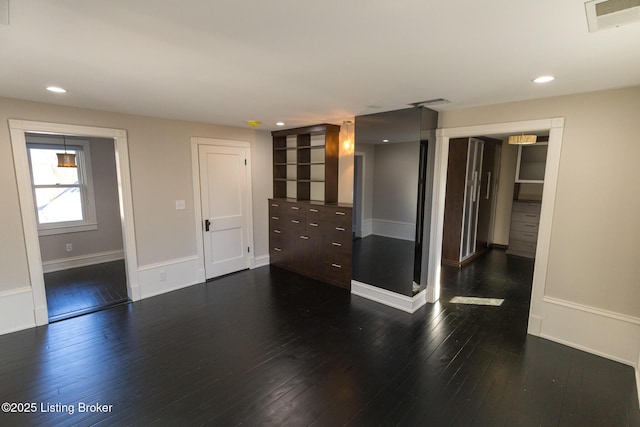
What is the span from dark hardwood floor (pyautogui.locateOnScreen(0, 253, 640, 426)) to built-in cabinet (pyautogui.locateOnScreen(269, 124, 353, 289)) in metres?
0.96

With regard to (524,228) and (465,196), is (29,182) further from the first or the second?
(524,228)

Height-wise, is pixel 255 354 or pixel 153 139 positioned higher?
pixel 153 139

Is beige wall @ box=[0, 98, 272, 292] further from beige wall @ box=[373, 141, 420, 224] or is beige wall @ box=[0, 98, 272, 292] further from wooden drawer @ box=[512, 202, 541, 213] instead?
wooden drawer @ box=[512, 202, 541, 213]

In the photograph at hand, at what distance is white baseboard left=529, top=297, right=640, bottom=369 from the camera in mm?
2580

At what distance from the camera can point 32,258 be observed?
3166mm

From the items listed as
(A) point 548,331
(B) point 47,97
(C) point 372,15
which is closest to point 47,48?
(B) point 47,97

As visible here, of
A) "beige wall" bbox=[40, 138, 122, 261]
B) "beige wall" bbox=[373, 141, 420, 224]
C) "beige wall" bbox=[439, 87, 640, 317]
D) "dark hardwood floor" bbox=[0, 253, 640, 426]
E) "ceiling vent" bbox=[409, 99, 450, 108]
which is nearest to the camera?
"dark hardwood floor" bbox=[0, 253, 640, 426]

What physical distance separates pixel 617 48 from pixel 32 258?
522 cm

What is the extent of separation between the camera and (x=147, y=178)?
3898 mm

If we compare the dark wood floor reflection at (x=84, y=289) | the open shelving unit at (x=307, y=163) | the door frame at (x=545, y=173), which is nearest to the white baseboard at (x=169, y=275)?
the dark wood floor reflection at (x=84, y=289)

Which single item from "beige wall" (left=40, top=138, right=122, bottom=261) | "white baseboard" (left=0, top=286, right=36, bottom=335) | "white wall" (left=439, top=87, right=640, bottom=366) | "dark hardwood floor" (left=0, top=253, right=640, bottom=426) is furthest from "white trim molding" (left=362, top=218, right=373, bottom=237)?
"beige wall" (left=40, top=138, right=122, bottom=261)

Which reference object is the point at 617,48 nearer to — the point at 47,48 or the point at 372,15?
the point at 372,15

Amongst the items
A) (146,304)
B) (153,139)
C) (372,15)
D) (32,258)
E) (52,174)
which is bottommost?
(146,304)

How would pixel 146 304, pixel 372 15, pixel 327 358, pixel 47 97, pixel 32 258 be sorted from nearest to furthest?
pixel 372 15 < pixel 327 358 < pixel 47 97 < pixel 32 258 < pixel 146 304
